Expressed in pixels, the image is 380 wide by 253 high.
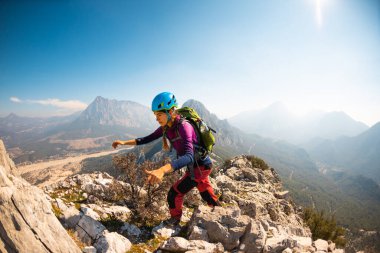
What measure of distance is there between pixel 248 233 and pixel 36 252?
6.60 meters

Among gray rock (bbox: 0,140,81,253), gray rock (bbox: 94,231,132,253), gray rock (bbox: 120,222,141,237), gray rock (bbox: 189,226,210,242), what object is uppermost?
gray rock (bbox: 0,140,81,253)

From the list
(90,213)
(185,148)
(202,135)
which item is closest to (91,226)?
(90,213)

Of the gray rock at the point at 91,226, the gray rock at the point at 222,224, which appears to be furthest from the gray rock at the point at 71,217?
the gray rock at the point at 222,224

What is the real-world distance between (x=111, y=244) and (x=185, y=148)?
12.7 ft

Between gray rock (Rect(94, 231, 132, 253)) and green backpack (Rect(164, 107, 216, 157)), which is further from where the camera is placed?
green backpack (Rect(164, 107, 216, 157))

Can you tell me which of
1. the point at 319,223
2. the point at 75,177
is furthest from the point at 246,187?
the point at 75,177

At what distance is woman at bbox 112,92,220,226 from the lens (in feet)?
20.3

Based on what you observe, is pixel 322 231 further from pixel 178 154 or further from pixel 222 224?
pixel 178 154

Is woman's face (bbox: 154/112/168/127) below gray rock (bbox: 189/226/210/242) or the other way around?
the other way around

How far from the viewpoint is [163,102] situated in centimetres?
729

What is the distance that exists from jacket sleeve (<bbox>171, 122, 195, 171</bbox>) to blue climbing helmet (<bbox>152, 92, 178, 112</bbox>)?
33.6 inches

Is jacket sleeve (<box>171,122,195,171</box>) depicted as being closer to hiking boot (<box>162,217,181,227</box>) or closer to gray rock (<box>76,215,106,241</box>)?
hiking boot (<box>162,217,181,227</box>)

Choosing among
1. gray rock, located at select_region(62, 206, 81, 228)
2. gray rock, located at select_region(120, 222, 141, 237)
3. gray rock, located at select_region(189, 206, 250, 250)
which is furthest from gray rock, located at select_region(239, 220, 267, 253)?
gray rock, located at select_region(62, 206, 81, 228)

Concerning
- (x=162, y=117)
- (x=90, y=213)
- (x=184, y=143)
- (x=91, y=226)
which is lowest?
(x=91, y=226)
